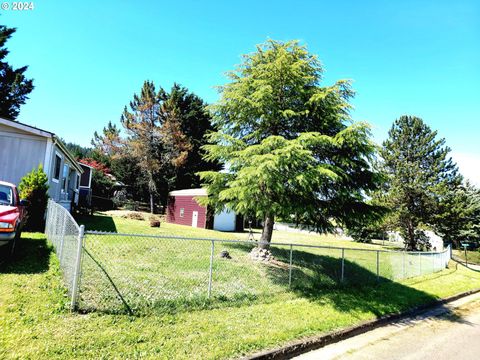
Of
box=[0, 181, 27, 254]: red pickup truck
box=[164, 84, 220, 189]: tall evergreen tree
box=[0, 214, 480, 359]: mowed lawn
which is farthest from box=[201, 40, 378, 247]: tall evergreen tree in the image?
box=[164, 84, 220, 189]: tall evergreen tree

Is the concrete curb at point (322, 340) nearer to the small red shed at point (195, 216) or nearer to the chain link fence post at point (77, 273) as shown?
the chain link fence post at point (77, 273)

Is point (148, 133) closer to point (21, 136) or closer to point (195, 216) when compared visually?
point (195, 216)

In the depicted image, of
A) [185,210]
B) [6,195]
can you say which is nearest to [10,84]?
[185,210]

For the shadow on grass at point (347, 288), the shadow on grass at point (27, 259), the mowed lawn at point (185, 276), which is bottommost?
the shadow on grass at point (347, 288)

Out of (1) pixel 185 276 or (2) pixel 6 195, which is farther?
(2) pixel 6 195

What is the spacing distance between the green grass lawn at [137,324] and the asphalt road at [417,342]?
40cm

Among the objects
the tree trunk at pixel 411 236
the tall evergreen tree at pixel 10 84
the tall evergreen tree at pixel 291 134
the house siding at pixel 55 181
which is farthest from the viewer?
the tall evergreen tree at pixel 10 84

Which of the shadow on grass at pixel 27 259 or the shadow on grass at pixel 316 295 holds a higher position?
the shadow on grass at pixel 27 259

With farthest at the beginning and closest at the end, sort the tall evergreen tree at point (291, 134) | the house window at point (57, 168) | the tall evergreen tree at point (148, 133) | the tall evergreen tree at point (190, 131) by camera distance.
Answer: the tall evergreen tree at point (190, 131)
the tall evergreen tree at point (148, 133)
the house window at point (57, 168)
the tall evergreen tree at point (291, 134)

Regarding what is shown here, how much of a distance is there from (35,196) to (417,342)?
11.4 m

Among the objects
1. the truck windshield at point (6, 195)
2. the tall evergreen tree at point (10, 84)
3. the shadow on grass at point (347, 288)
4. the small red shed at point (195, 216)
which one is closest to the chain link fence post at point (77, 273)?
the truck windshield at point (6, 195)

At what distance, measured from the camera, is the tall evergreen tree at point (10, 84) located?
29.3 meters

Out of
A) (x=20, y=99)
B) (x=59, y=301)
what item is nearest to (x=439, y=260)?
(x=59, y=301)

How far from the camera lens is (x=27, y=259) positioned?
678 cm
